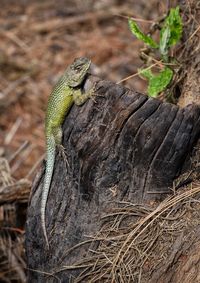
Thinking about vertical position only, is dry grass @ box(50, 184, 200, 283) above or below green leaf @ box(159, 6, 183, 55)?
below

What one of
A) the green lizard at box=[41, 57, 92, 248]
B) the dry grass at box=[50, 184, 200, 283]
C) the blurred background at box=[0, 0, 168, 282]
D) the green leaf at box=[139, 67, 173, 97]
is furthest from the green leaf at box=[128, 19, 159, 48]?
the blurred background at box=[0, 0, 168, 282]

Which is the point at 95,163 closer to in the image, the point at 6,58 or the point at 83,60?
the point at 83,60

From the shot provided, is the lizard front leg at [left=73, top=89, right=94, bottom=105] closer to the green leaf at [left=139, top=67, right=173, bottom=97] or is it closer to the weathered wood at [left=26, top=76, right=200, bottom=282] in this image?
the weathered wood at [left=26, top=76, right=200, bottom=282]

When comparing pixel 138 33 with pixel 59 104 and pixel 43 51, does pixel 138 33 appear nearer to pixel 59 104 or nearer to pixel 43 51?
pixel 59 104

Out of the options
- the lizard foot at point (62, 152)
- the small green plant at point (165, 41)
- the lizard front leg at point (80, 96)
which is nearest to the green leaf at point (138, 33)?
the small green plant at point (165, 41)

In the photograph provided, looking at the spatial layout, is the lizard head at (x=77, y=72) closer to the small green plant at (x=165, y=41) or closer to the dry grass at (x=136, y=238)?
the small green plant at (x=165, y=41)

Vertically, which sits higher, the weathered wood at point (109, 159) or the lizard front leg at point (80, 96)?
the lizard front leg at point (80, 96)

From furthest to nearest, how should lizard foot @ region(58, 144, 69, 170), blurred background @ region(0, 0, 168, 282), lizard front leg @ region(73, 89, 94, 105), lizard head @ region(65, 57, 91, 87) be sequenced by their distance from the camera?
blurred background @ region(0, 0, 168, 282)
lizard head @ region(65, 57, 91, 87)
lizard foot @ region(58, 144, 69, 170)
lizard front leg @ region(73, 89, 94, 105)
